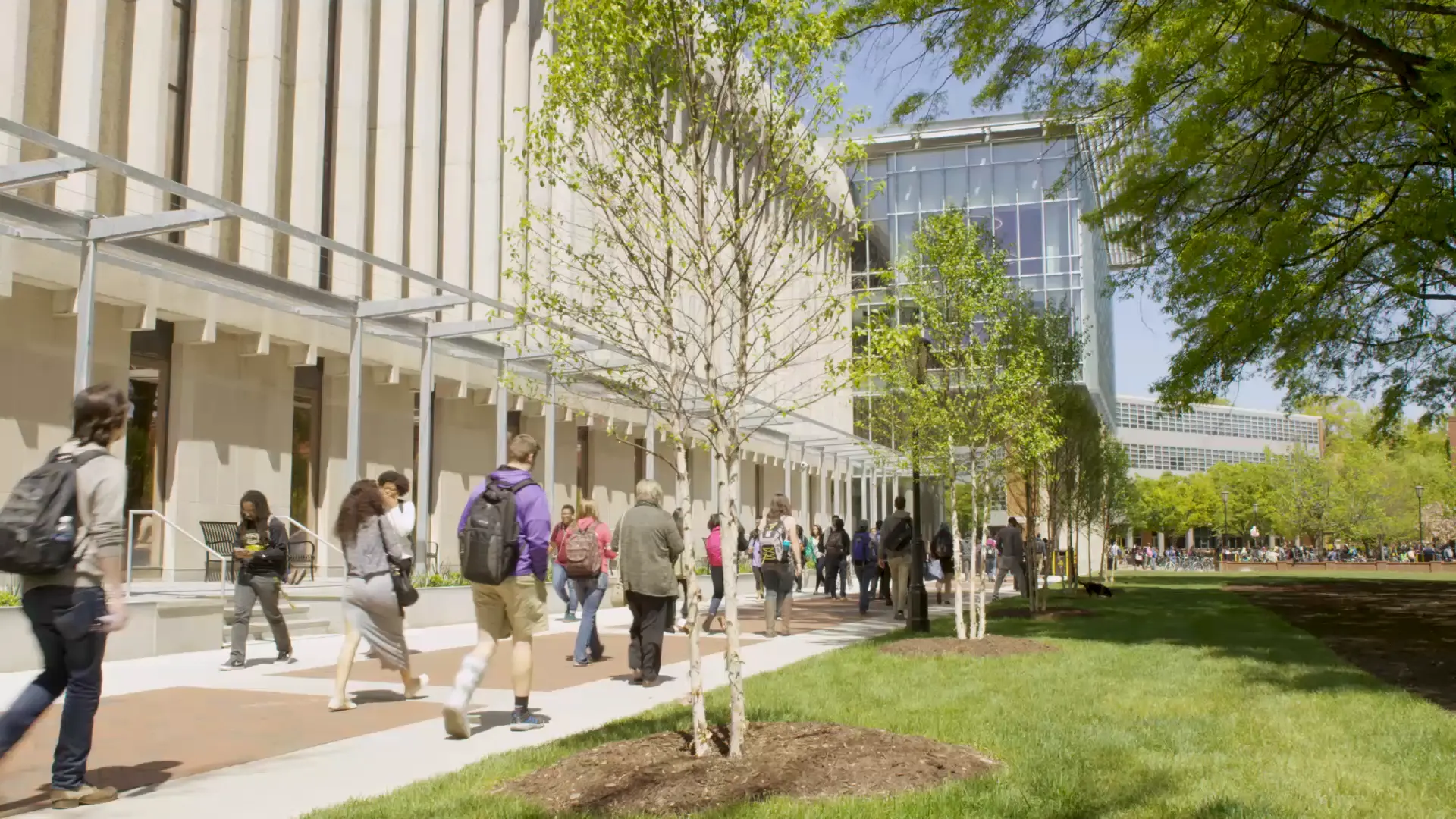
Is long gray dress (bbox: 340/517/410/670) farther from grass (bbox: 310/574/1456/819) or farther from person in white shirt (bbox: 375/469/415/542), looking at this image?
grass (bbox: 310/574/1456/819)

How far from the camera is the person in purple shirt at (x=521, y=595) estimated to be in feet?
26.3

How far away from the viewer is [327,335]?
803 inches

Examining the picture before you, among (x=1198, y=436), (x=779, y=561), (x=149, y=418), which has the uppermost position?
(x=1198, y=436)

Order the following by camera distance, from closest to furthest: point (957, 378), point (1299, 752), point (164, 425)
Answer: point (1299, 752)
point (957, 378)
point (164, 425)

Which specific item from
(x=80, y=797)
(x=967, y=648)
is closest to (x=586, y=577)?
(x=967, y=648)

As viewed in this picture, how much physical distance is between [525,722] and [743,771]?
2.45 meters

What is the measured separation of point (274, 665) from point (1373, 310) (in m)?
16.8

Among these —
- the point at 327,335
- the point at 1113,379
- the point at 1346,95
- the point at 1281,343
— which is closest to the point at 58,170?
the point at 327,335

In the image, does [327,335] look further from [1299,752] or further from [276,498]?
[1299,752]

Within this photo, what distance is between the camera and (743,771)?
20.3 ft

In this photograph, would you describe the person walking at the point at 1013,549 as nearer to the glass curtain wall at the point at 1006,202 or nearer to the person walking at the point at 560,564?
the person walking at the point at 560,564

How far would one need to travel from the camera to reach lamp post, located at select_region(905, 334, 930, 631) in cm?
1548

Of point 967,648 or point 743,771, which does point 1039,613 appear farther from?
point 743,771

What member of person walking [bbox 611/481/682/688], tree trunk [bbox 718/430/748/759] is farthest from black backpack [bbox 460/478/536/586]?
person walking [bbox 611/481/682/688]
